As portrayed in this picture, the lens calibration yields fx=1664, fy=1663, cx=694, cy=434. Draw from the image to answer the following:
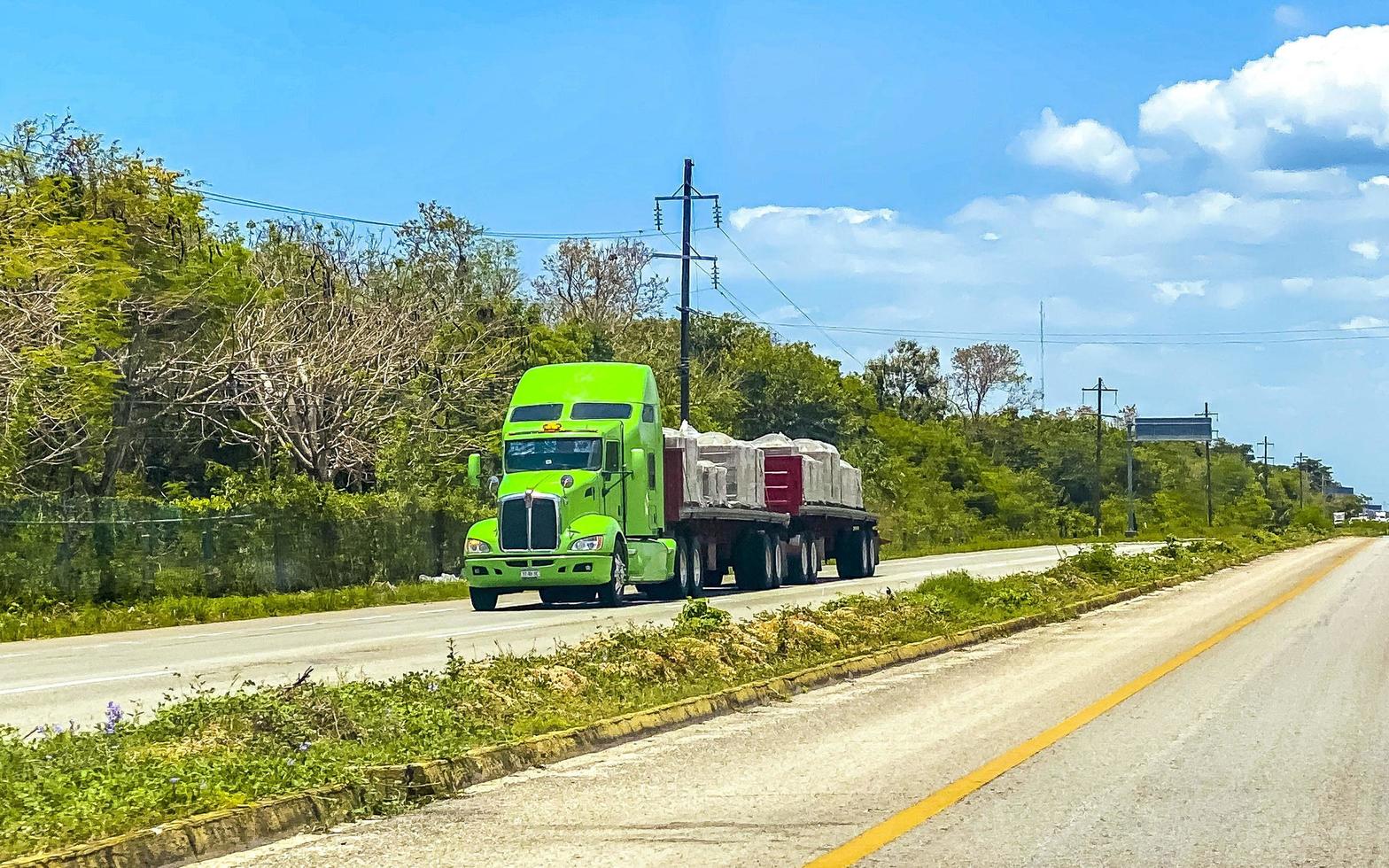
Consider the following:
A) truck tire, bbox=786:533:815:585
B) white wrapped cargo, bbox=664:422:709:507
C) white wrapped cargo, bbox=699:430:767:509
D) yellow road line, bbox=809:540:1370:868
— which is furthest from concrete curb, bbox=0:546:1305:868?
truck tire, bbox=786:533:815:585

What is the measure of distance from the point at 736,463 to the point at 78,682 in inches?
818

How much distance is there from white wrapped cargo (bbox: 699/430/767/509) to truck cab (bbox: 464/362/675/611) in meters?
4.00

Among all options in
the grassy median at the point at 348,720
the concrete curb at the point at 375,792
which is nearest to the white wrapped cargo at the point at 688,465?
the grassy median at the point at 348,720

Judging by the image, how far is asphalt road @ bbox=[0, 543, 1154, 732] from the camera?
14.9 meters

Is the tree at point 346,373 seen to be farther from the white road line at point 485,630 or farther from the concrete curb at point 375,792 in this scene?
the concrete curb at point 375,792

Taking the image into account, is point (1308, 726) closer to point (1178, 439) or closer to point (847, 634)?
point (847, 634)

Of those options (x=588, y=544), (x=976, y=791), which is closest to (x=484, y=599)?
(x=588, y=544)

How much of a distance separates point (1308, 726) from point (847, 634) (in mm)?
7142

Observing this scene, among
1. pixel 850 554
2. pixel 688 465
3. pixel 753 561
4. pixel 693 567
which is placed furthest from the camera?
pixel 850 554

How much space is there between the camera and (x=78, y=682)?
16234 millimetres

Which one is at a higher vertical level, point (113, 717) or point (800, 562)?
point (800, 562)

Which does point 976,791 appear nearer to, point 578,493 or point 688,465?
point 578,493

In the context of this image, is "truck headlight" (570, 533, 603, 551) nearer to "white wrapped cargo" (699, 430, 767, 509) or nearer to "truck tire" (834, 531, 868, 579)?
"white wrapped cargo" (699, 430, 767, 509)

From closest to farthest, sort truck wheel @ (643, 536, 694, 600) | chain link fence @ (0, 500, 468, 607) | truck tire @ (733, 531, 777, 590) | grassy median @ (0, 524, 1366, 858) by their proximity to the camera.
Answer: grassy median @ (0, 524, 1366, 858), chain link fence @ (0, 500, 468, 607), truck wheel @ (643, 536, 694, 600), truck tire @ (733, 531, 777, 590)
